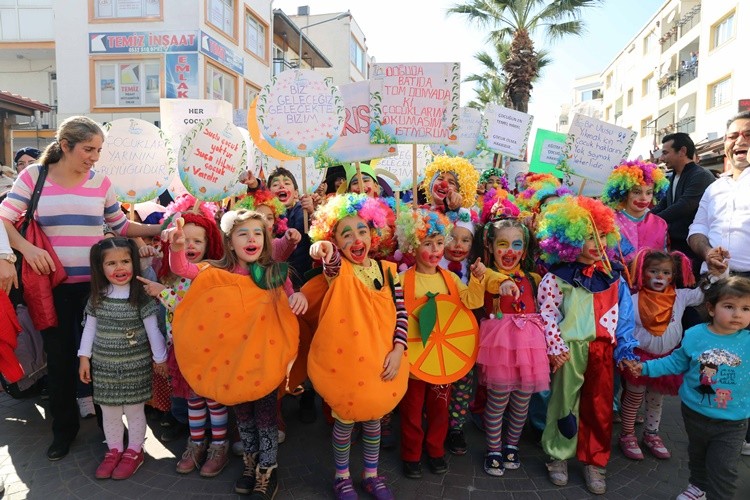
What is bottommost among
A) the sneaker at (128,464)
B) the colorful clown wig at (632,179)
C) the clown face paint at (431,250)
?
the sneaker at (128,464)

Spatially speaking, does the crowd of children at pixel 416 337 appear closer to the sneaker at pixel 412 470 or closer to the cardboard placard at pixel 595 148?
the sneaker at pixel 412 470

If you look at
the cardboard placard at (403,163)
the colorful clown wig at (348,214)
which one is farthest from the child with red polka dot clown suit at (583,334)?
the cardboard placard at (403,163)

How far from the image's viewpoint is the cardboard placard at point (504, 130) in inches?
248

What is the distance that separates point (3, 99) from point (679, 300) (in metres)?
12.4

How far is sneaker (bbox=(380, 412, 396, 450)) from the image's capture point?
11.9ft

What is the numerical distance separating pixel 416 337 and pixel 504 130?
13.3 ft

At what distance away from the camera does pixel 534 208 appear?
4508 millimetres

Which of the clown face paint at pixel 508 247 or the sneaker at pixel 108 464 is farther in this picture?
the clown face paint at pixel 508 247

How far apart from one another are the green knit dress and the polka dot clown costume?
3.72 meters

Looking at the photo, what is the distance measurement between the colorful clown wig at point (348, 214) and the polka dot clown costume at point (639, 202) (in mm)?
2122

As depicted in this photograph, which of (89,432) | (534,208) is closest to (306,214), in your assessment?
(534,208)

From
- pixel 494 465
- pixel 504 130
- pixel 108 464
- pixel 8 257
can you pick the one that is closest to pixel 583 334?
pixel 494 465

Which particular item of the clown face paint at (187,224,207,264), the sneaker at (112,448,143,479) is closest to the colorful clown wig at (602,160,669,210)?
the clown face paint at (187,224,207,264)

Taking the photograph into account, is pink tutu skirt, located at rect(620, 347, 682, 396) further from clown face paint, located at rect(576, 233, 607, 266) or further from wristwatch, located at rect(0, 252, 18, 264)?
wristwatch, located at rect(0, 252, 18, 264)
